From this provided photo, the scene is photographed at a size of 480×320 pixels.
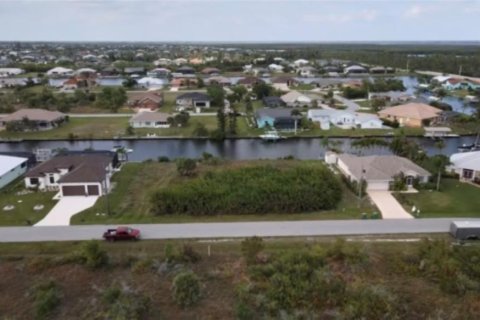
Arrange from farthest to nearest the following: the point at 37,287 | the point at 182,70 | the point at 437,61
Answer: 1. the point at 437,61
2. the point at 182,70
3. the point at 37,287

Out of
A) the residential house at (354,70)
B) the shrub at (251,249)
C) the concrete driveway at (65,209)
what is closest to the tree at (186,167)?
the concrete driveway at (65,209)

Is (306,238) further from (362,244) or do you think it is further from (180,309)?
(180,309)

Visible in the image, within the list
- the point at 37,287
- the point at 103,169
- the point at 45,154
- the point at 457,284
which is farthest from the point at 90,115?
the point at 457,284

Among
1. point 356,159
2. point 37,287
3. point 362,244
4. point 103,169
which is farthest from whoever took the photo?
point 356,159

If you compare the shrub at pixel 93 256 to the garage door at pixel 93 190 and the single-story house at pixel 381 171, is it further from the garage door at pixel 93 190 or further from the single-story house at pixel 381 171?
the single-story house at pixel 381 171

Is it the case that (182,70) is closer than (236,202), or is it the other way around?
(236,202)

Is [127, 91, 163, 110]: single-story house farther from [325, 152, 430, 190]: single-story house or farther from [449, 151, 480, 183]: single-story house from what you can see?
[449, 151, 480, 183]: single-story house
